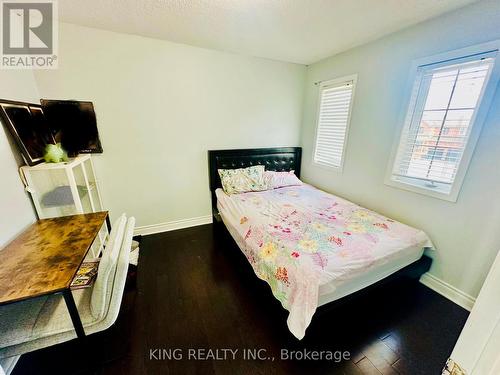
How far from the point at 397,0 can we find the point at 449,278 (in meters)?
2.41

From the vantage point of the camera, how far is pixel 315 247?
154cm

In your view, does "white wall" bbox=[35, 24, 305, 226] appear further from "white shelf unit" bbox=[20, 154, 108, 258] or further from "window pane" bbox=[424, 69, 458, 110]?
"window pane" bbox=[424, 69, 458, 110]

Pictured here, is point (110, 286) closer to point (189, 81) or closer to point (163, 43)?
point (189, 81)

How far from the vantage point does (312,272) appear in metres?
1.30

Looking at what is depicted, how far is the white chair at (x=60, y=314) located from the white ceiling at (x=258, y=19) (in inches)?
75.6

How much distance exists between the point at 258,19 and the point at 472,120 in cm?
200

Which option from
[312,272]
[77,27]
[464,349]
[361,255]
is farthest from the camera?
[77,27]

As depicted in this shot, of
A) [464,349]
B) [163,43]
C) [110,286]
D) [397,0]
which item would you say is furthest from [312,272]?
[163,43]

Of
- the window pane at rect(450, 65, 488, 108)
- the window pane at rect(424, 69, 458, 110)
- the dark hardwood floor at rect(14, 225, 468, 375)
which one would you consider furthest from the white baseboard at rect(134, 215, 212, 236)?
the window pane at rect(450, 65, 488, 108)

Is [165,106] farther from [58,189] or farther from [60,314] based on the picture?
[60,314]

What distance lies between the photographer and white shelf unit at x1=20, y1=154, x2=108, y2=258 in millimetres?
1593

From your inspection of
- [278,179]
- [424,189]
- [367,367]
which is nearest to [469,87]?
[424,189]

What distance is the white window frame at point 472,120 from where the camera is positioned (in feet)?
4.83

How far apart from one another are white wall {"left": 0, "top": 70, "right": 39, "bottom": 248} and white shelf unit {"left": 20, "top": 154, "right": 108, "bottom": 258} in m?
0.06
